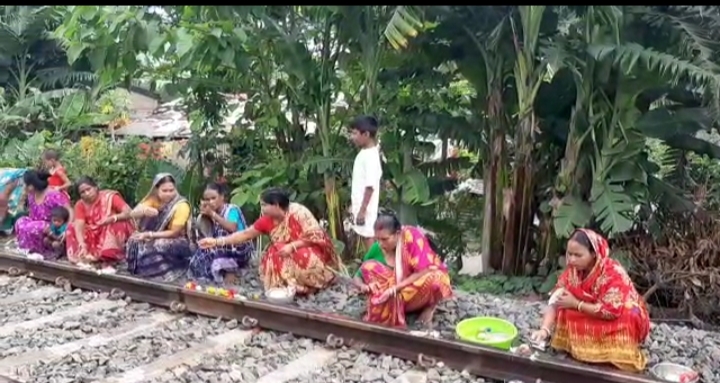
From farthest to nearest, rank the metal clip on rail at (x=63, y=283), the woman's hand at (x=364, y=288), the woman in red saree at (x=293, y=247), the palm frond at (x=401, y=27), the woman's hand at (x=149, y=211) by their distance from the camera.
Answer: the woman's hand at (x=149, y=211)
the metal clip on rail at (x=63, y=283)
the palm frond at (x=401, y=27)
the woman in red saree at (x=293, y=247)
the woman's hand at (x=364, y=288)

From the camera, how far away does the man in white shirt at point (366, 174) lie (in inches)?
215

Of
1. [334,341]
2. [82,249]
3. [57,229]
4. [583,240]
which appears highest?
[583,240]

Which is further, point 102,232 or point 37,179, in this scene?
point 37,179

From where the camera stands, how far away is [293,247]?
5121 millimetres

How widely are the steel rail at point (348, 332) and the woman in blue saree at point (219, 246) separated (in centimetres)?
52

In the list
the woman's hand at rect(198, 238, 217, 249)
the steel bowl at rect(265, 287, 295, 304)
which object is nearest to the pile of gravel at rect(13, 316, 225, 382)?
the steel bowl at rect(265, 287, 295, 304)

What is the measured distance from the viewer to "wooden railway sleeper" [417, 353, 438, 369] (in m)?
3.89

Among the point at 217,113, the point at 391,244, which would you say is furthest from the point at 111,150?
the point at 391,244

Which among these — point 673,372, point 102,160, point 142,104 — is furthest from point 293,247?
point 142,104

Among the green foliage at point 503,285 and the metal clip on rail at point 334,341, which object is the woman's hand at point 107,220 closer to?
the metal clip on rail at point 334,341

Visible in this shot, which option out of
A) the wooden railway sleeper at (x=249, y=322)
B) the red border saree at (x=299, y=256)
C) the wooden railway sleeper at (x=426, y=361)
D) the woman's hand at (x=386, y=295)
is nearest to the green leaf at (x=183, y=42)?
the red border saree at (x=299, y=256)

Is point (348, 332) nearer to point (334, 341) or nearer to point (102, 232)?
point (334, 341)

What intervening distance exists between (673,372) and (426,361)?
1272mm
